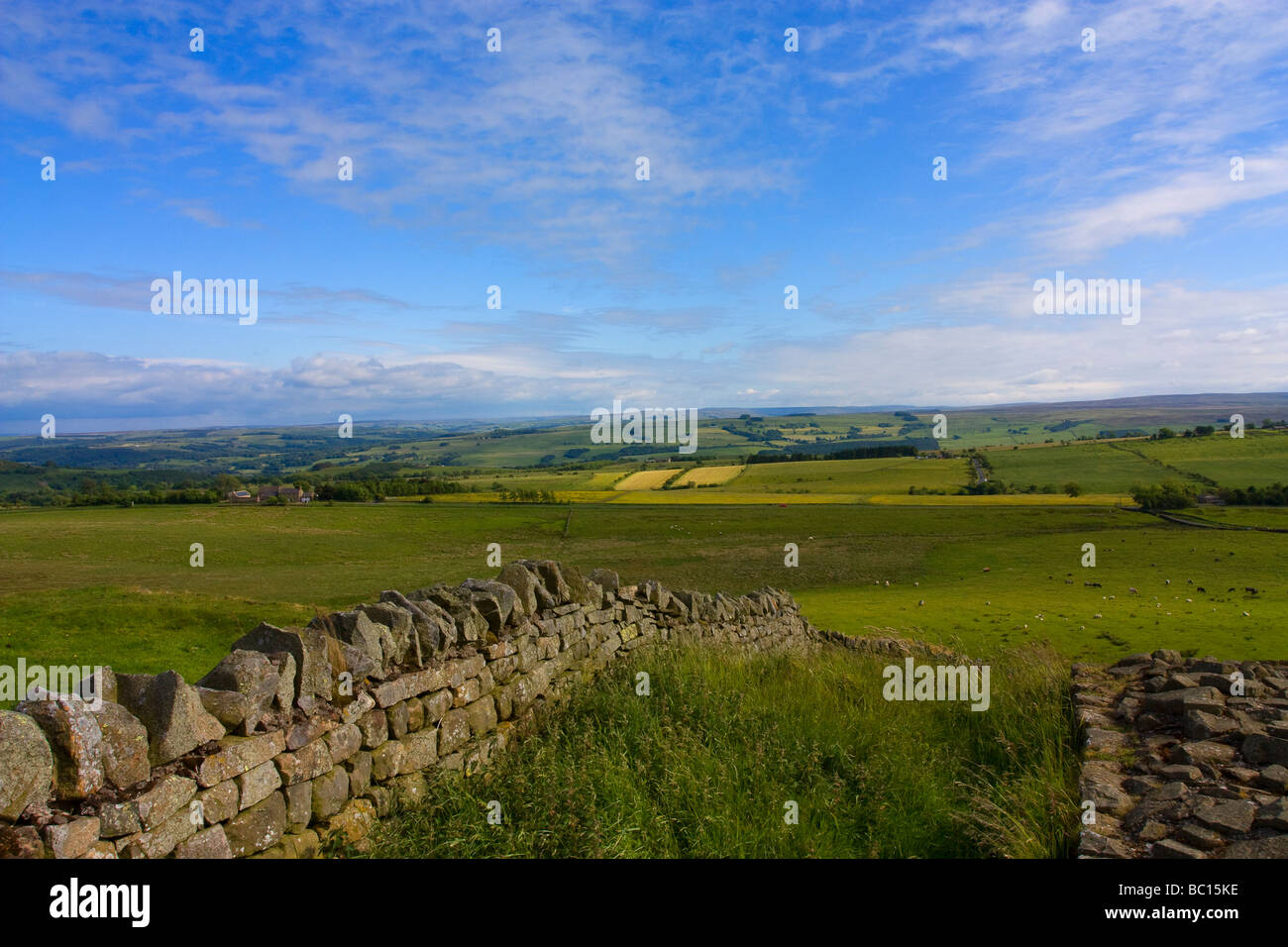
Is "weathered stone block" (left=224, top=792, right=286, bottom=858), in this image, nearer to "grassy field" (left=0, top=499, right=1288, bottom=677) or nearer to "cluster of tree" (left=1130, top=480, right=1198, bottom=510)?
"grassy field" (left=0, top=499, right=1288, bottom=677)

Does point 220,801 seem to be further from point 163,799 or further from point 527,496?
point 527,496

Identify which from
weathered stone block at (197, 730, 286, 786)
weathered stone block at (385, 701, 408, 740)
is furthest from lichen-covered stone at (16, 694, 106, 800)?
weathered stone block at (385, 701, 408, 740)

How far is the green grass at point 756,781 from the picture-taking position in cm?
460

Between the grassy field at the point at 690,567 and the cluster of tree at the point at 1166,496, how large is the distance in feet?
15.5

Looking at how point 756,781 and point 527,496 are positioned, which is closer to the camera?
point 756,781

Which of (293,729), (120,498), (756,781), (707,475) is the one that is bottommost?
(707,475)

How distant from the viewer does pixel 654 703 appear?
22.1 ft

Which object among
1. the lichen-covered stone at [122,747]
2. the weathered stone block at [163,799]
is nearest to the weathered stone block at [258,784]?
the weathered stone block at [163,799]

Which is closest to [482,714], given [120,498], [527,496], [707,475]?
[527,496]

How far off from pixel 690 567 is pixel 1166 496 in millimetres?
45777

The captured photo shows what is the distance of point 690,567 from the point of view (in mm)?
41531
